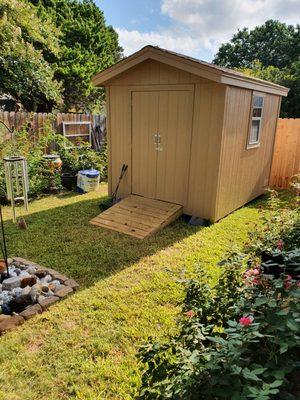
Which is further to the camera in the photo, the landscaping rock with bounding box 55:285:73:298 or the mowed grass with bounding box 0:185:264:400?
the landscaping rock with bounding box 55:285:73:298

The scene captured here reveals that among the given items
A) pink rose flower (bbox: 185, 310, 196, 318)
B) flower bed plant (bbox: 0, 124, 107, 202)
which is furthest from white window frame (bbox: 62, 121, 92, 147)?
pink rose flower (bbox: 185, 310, 196, 318)

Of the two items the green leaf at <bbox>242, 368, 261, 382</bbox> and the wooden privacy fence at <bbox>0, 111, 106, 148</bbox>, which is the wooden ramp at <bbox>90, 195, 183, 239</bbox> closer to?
the wooden privacy fence at <bbox>0, 111, 106, 148</bbox>

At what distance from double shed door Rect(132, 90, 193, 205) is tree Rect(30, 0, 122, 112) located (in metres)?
10.8

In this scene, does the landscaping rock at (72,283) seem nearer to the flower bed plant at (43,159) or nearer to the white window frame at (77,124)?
the flower bed plant at (43,159)

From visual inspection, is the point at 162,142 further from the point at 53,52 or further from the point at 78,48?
the point at 78,48

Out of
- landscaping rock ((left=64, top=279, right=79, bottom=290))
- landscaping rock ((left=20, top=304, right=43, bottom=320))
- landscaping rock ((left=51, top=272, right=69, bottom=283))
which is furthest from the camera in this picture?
landscaping rock ((left=51, top=272, right=69, bottom=283))

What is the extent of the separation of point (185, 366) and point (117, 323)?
1.58 meters

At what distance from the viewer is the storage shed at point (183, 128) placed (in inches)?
194

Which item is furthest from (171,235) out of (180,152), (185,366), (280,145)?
(280,145)

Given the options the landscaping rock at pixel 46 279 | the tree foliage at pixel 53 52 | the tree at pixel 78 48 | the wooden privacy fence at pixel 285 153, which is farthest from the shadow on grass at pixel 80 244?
the tree at pixel 78 48

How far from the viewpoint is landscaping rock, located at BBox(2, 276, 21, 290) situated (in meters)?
3.21

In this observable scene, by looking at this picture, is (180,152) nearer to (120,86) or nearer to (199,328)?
(120,86)

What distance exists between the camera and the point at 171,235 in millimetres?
4938

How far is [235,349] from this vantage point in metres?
1.29
